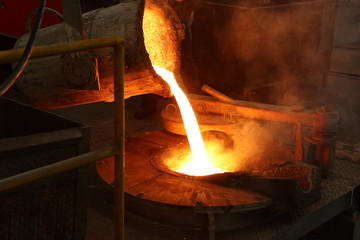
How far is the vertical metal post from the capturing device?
5.85ft

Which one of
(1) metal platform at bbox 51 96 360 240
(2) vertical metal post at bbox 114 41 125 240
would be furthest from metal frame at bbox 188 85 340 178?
(2) vertical metal post at bbox 114 41 125 240

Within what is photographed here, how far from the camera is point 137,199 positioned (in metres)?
2.49

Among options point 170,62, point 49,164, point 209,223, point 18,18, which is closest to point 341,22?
point 18,18

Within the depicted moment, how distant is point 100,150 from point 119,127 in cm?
13

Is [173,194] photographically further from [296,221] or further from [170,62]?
[170,62]

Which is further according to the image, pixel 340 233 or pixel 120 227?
pixel 340 233

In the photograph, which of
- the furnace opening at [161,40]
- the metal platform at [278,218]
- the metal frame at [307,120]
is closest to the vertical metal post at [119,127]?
the metal platform at [278,218]

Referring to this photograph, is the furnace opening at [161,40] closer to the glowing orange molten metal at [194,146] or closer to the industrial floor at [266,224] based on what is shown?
the glowing orange molten metal at [194,146]

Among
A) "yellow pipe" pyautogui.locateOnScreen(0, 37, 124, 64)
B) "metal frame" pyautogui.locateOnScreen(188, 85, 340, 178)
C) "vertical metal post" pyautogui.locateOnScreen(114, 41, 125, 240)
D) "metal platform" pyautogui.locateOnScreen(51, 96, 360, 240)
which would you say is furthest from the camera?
"metal frame" pyautogui.locateOnScreen(188, 85, 340, 178)

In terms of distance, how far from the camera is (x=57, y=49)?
157 centimetres

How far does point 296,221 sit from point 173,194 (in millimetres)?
735

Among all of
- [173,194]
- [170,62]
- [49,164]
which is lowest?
[173,194]

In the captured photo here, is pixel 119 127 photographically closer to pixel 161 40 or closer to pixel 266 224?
pixel 266 224

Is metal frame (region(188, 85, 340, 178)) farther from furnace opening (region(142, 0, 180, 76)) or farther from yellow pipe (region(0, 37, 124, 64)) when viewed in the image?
yellow pipe (region(0, 37, 124, 64))
